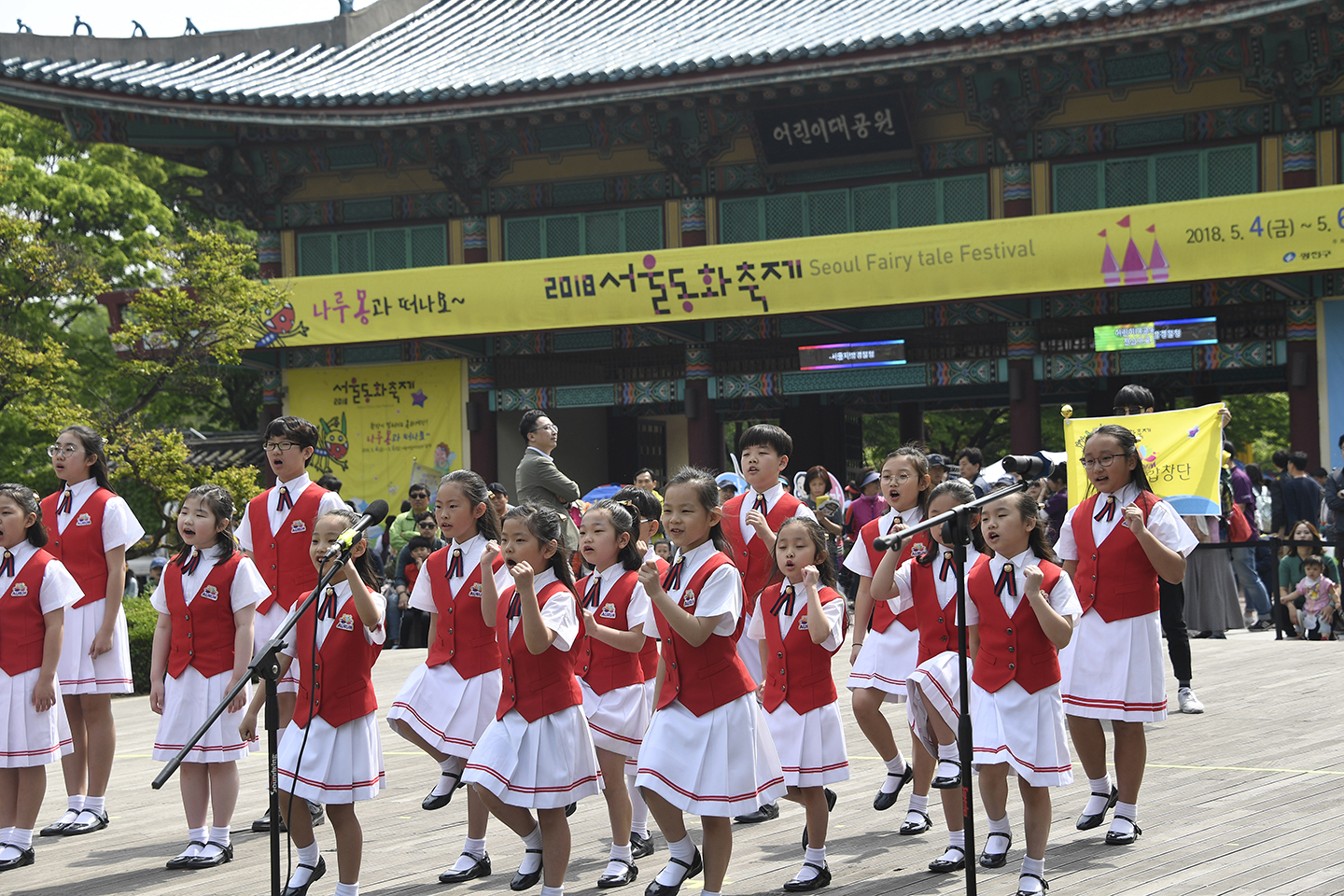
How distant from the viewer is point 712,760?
4.97 m

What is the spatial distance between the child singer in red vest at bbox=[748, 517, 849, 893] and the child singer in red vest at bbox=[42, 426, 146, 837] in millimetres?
3409

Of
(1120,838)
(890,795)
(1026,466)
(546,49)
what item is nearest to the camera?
(1026,466)

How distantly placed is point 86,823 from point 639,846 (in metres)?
2.99

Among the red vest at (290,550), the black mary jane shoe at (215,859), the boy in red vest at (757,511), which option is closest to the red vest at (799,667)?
the boy in red vest at (757,511)

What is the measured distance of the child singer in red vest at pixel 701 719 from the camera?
493 cm

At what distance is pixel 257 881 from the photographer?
5.91m

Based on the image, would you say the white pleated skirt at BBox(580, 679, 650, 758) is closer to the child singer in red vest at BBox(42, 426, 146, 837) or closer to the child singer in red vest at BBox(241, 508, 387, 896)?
the child singer in red vest at BBox(241, 508, 387, 896)

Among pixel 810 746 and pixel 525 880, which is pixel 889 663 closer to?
pixel 810 746

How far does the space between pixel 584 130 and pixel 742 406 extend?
437cm

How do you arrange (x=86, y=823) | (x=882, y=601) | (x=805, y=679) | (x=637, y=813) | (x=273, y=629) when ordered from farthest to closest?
(x=86, y=823)
(x=273, y=629)
(x=882, y=601)
(x=637, y=813)
(x=805, y=679)

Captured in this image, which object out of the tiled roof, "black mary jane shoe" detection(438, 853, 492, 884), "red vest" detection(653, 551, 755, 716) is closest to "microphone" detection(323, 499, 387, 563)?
"red vest" detection(653, 551, 755, 716)

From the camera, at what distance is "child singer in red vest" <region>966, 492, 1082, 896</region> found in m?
5.32

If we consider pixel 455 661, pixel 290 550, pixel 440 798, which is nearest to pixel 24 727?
pixel 290 550

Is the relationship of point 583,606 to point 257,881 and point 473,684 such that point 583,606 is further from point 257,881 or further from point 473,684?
point 257,881
